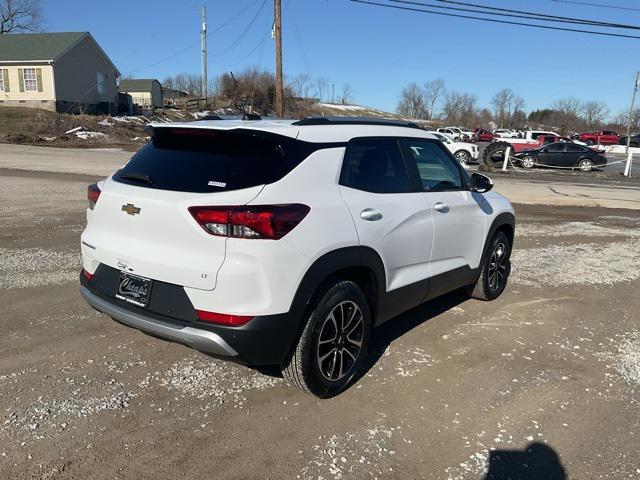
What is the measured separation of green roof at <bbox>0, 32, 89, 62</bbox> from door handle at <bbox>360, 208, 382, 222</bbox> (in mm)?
43849

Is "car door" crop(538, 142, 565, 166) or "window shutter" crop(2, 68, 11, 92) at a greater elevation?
"window shutter" crop(2, 68, 11, 92)

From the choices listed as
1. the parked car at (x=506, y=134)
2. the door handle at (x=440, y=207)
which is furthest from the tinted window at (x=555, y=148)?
the door handle at (x=440, y=207)

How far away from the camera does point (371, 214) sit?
3.59 metres

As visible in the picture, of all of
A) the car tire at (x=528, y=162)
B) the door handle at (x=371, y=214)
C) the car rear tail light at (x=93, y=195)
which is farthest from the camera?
the car tire at (x=528, y=162)

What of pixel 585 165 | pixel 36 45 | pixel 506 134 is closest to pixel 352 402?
pixel 585 165

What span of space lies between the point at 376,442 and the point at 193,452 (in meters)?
1.06

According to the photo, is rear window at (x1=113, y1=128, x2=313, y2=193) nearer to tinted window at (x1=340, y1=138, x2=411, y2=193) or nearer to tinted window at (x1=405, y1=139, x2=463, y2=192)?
tinted window at (x1=340, y1=138, x2=411, y2=193)

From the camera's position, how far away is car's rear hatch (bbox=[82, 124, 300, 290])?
300 centimetres

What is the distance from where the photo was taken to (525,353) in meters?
4.44

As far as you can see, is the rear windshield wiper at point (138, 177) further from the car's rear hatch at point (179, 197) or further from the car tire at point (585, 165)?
the car tire at point (585, 165)

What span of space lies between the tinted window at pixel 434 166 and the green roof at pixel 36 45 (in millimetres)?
43083

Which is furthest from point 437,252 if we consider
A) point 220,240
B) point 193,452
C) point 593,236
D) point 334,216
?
point 593,236

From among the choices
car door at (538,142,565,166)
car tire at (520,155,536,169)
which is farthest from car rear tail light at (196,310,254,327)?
car door at (538,142,565,166)

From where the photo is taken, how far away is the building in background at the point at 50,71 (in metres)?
40.5
